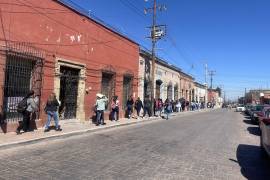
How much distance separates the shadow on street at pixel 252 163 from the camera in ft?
25.3

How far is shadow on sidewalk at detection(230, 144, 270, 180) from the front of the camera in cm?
769

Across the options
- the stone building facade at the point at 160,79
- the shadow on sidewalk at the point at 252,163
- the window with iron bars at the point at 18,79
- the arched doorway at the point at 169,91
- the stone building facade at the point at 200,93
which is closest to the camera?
the shadow on sidewalk at the point at 252,163

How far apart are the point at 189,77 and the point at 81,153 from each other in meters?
47.6

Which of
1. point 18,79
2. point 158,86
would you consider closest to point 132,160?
point 18,79

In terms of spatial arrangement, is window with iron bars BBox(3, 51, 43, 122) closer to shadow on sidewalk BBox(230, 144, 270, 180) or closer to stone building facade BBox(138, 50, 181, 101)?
shadow on sidewalk BBox(230, 144, 270, 180)

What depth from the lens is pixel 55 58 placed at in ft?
49.3

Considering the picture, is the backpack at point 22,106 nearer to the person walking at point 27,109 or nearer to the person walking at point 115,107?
the person walking at point 27,109

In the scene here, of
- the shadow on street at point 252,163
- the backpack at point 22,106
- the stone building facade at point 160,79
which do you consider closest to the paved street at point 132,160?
the shadow on street at point 252,163

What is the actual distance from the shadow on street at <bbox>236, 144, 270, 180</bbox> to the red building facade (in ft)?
27.2

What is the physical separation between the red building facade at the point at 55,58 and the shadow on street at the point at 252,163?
830 centimetres

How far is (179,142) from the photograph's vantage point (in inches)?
482

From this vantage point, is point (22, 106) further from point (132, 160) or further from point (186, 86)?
point (186, 86)

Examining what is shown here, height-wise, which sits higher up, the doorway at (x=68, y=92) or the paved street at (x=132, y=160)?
the doorway at (x=68, y=92)

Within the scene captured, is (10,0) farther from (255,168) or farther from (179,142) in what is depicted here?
(255,168)
